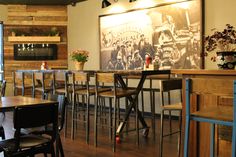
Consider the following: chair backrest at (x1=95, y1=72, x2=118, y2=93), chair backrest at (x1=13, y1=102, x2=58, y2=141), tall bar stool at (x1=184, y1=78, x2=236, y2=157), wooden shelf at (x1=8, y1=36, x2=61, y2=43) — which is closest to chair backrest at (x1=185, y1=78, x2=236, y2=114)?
tall bar stool at (x1=184, y1=78, x2=236, y2=157)

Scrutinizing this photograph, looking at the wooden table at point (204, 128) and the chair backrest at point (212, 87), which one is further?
the wooden table at point (204, 128)

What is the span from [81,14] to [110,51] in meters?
1.67

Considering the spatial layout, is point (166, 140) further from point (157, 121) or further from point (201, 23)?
point (201, 23)

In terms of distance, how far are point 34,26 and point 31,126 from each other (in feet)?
23.1

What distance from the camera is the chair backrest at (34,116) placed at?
253cm

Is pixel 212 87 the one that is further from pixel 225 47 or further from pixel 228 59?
pixel 225 47

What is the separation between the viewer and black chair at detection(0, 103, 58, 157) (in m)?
2.54

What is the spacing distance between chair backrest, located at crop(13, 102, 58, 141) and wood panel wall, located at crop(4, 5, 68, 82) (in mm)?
6663

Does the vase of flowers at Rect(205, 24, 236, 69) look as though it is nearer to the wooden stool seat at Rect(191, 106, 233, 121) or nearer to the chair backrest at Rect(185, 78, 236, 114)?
the wooden stool seat at Rect(191, 106, 233, 121)

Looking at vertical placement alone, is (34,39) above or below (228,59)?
above

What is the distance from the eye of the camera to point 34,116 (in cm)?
261

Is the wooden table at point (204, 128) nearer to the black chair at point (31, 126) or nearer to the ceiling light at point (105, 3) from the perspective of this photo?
the black chair at point (31, 126)

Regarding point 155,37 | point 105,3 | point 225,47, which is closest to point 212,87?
point 225,47

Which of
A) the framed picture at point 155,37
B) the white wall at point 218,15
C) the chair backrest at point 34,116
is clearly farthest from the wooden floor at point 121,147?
the white wall at point 218,15
